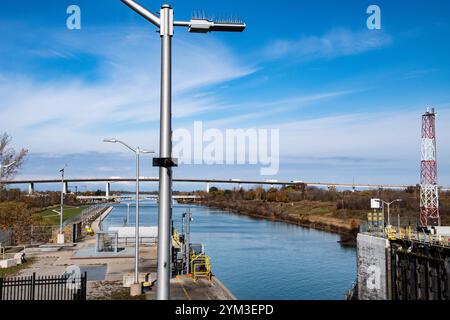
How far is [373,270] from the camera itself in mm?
35875

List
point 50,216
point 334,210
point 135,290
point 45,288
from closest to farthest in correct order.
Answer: point 45,288, point 135,290, point 50,216, point 334,210

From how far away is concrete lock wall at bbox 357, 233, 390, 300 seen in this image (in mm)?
→ 34688

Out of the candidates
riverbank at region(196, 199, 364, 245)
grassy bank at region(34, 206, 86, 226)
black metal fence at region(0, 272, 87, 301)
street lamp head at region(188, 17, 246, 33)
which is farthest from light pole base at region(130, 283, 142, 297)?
riverbank at region(196, 199, 364, 245)

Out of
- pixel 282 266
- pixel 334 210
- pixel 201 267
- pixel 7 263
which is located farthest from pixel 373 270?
pixel 334 210

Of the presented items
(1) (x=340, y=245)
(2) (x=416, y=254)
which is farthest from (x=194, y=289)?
(1) (x=340, y=245)

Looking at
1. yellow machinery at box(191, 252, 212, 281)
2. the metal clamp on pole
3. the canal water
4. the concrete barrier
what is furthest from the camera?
the canal water

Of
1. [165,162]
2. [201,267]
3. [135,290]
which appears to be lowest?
[201,267]

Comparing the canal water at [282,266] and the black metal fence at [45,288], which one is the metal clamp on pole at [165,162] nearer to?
the black metal fence at [45,288]

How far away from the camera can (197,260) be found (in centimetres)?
2942

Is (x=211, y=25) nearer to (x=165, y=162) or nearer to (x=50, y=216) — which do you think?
(x=165, y=162)

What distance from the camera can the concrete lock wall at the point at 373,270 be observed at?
114ft

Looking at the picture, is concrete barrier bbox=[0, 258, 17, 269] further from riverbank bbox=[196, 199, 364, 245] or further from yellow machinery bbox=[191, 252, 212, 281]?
riverbank bbox=[196, 199, 364, 245]
